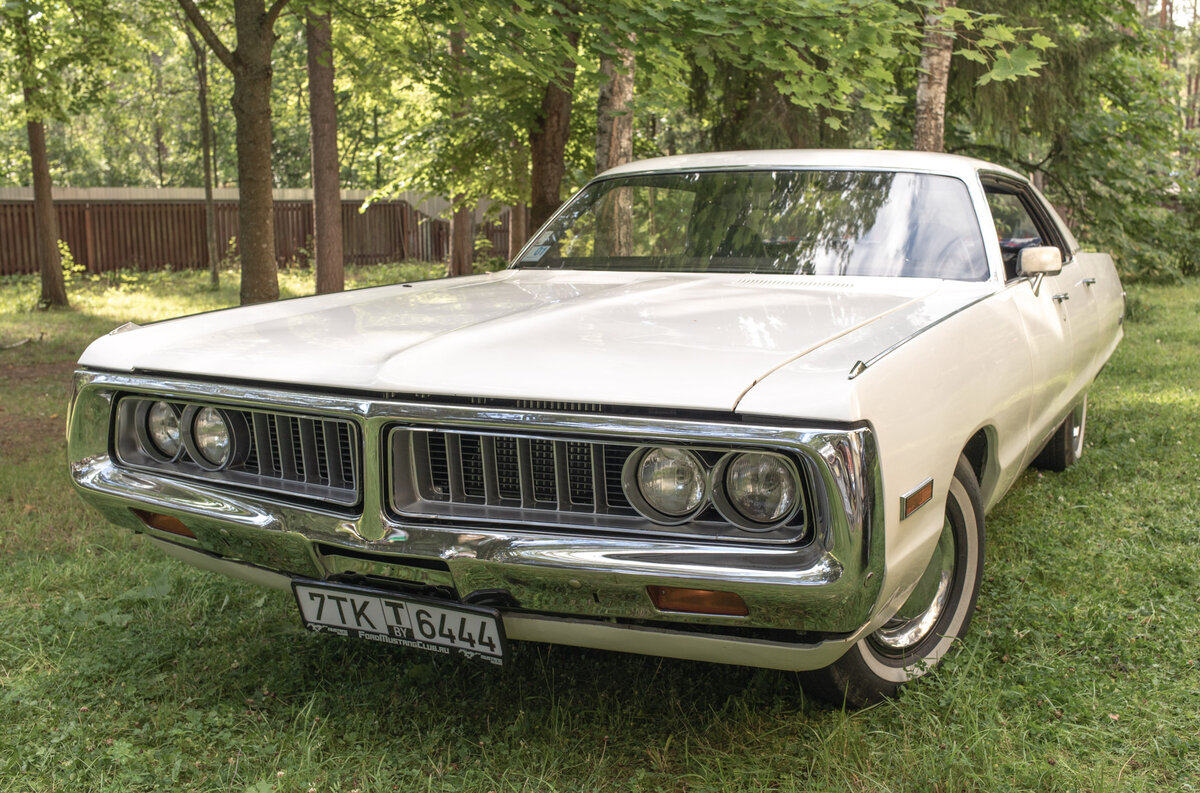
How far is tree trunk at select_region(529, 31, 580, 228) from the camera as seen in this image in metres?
9.95

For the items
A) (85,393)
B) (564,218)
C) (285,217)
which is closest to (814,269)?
(564,218)

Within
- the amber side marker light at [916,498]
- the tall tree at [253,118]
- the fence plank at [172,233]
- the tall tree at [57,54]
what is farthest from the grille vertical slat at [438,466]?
the fence plank at [172,233]

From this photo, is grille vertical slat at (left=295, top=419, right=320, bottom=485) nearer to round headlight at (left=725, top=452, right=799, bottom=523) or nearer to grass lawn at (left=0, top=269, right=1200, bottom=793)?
grass lawn at (left=0, top=269, right=1200, bottom=793)

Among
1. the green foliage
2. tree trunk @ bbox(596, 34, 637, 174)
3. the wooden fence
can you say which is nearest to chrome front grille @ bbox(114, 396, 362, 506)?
tree trunk @ bbox(596, 34, 637, 174)

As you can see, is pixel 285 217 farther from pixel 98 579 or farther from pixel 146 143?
pixel 98 579

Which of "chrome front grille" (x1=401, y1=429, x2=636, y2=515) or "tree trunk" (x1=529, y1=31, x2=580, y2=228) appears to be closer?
"chrome front grille" (x1=401, y1=429, x2=636, y2=515)

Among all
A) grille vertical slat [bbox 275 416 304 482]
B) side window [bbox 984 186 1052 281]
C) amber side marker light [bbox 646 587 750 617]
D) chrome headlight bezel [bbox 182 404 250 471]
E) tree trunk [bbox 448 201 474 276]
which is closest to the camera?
amber side marker light [bbox 646 587 750 617]

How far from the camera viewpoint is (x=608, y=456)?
223 cm

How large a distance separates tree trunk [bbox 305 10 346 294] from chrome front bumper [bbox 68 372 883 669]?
34.3 feet

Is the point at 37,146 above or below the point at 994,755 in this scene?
above

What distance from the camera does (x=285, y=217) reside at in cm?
2350

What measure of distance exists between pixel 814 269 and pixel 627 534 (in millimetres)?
1669

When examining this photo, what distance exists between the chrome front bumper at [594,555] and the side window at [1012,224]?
9.00 ft

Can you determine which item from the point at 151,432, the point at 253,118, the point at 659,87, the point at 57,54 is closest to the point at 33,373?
the point at 253,118
